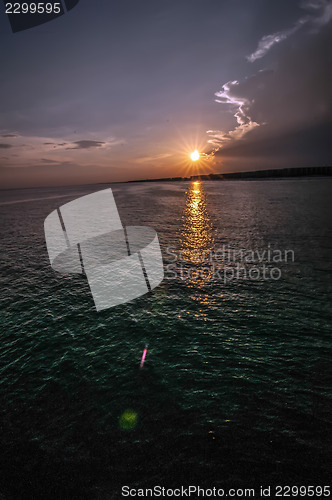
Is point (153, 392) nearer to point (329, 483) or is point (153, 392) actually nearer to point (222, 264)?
point (329, 483)

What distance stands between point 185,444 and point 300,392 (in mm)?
3856

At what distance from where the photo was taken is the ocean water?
19.1ft

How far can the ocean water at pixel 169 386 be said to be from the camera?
5.82 m

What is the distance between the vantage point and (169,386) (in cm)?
821

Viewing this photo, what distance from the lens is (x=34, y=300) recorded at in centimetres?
1412

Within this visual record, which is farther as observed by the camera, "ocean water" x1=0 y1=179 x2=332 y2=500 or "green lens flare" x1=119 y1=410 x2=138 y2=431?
"green lens flare" x1=119 y1=410 x2=138 y2=431

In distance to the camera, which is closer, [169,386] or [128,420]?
[128,420]

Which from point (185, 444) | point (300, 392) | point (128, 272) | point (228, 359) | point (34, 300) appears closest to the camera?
point (185, 444)

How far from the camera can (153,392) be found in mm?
8023

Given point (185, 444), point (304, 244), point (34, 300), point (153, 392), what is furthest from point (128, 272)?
point (304, 244)

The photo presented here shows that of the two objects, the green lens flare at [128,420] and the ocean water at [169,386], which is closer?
the ocean water at [169,386]

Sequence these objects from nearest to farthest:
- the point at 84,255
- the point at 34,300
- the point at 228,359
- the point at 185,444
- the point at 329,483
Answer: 1. the point at 329,483
2. the point at 185,444
3. the point at 228,359
4. the point at 34,300
5. the point at 84,255

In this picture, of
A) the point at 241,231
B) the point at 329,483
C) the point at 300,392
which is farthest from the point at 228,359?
the point at 241,231

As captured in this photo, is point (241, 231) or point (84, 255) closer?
point (84, 255)
